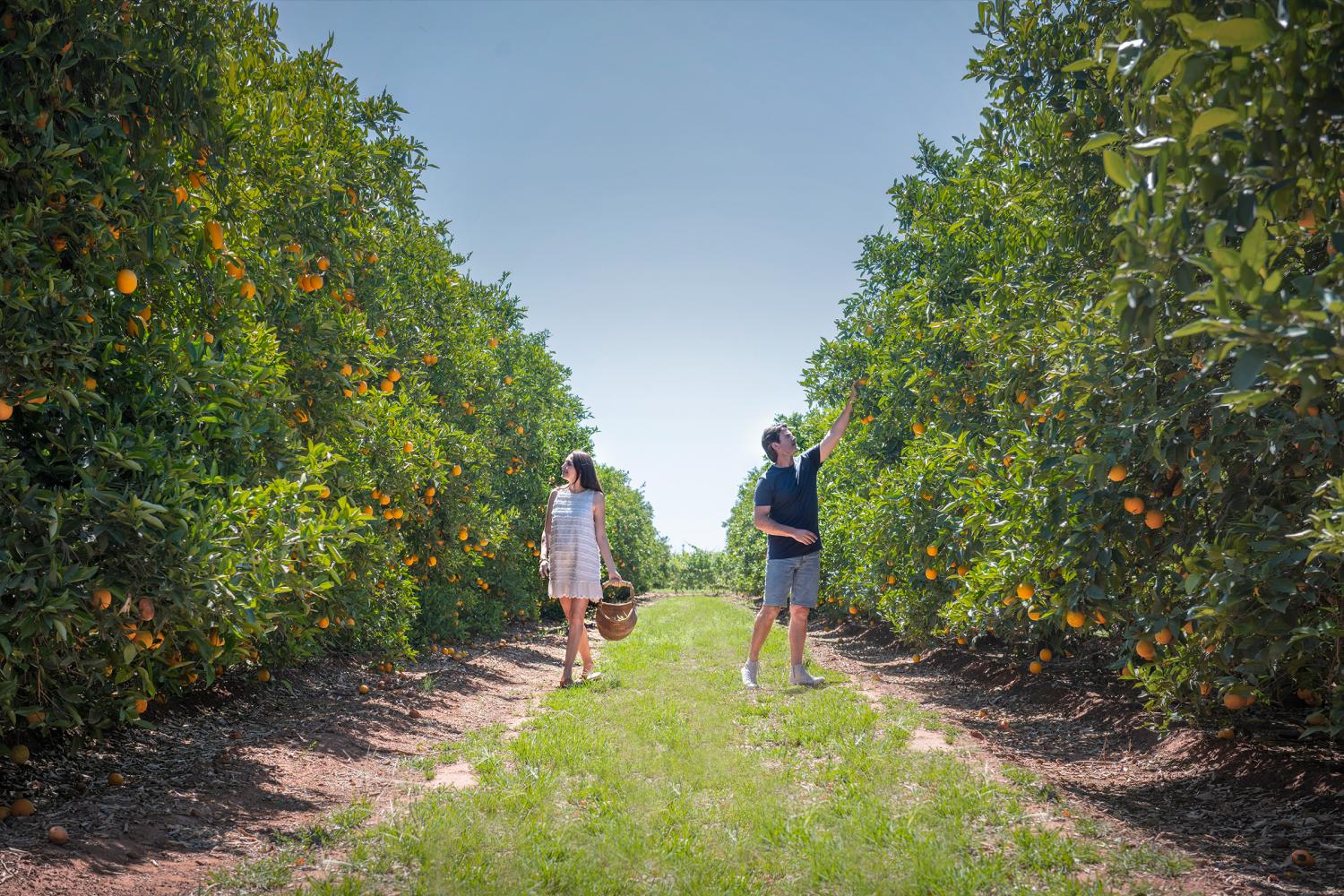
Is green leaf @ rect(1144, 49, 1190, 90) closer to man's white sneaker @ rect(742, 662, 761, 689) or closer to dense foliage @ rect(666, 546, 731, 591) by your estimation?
man's white sneaker @ rect(742, 662, 761, 689)

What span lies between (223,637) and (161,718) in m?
1.86

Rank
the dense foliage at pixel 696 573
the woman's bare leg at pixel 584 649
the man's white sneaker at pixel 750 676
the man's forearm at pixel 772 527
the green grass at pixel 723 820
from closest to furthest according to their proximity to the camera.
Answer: the green grass at pixel 723 820, the man's forearm at pixel 772 527, the man's white sneaker at pixel 750 676, the woman's bare leg at pixel 584 649, the dense foliage at pixel 696 573

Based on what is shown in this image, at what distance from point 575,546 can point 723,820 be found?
4.33 meters

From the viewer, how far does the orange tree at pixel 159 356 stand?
135 inches

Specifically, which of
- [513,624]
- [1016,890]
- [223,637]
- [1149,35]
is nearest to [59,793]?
[223,637]

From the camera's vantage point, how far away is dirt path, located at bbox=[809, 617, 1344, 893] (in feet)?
10.9

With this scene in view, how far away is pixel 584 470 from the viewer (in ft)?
25.8

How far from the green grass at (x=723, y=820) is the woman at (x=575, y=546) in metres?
1.92

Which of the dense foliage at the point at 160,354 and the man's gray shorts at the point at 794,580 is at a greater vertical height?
the dense foliage at the point at 160,354

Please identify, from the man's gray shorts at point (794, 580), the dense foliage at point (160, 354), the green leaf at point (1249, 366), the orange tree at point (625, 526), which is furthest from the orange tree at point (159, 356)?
the orange tree at point (625, 526)

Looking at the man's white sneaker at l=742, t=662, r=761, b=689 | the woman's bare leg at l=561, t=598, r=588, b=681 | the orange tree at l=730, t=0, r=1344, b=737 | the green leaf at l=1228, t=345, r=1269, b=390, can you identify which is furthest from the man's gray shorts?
the green leaf at l=1228, t=345, r=1269, b=390

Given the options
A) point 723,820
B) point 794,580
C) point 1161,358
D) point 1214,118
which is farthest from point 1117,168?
point 794,580

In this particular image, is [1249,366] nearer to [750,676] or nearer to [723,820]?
[723,820]

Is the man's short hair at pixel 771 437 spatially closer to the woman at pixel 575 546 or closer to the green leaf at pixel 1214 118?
the woman at pixel 575 546
